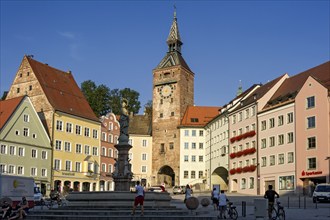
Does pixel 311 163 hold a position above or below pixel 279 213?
above

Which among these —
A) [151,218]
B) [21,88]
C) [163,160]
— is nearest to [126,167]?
[151,218]

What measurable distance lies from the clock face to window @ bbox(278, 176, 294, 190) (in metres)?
39.4

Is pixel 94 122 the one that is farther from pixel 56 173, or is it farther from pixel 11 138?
pixel 11 138

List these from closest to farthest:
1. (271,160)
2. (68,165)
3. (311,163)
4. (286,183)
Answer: (311,163), (286,183), (271,160), (68,165)

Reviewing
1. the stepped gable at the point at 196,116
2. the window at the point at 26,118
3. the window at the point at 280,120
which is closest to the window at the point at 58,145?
the window at the point at 26,118

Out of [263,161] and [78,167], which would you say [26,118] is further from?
[263,161]

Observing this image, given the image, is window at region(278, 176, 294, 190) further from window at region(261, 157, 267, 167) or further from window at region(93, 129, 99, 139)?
window at region(93, 129, 99, 139)

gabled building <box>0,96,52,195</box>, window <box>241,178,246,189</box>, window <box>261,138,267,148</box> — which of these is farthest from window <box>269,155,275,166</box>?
gabled building <box>0,96,52,195</box>

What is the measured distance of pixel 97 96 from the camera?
93.4 m

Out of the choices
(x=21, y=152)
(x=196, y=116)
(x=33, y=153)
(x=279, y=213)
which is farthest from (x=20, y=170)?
(x=279, y=213)

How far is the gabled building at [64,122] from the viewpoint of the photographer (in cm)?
6869

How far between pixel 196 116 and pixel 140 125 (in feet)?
36.8

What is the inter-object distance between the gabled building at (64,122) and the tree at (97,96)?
1390 centimetres

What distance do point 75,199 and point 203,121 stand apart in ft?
222
